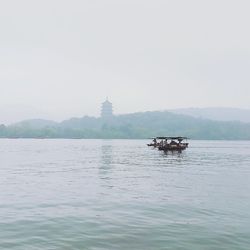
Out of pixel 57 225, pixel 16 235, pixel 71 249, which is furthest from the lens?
pixel 57 225

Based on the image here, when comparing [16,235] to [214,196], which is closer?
[16,235]

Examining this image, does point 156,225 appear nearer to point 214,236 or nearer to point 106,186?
point 214,236

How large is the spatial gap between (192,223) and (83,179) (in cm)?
2587

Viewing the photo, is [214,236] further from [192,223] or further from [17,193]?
[17,193]

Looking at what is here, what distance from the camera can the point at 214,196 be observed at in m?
34.7

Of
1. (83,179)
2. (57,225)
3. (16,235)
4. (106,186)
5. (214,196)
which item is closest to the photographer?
(16,235)

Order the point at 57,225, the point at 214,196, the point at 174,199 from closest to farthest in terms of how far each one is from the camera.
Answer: the point at 57,225 < the point at 174,199 < the point at 214,196

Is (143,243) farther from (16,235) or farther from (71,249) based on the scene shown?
(16,235)

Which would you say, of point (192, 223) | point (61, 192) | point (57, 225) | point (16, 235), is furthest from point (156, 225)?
point (61, 192)

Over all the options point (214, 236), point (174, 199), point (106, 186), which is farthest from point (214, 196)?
point (214, 236)

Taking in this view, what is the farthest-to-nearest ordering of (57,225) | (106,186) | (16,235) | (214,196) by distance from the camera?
(106,186) < (214,196) < (57,225) < (16,235)

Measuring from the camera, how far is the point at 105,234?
20.7m

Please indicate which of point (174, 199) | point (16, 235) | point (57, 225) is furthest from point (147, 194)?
point (16, 235)

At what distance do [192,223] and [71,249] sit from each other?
342 inches
